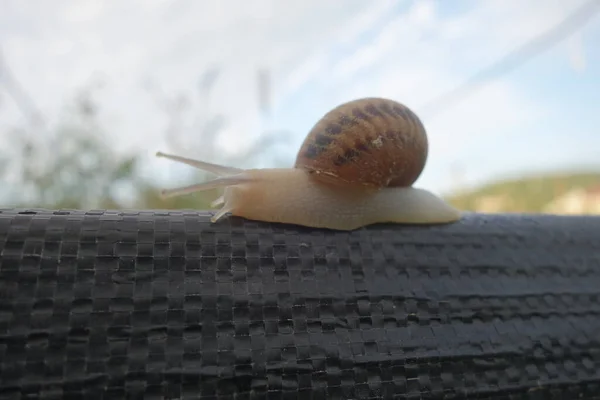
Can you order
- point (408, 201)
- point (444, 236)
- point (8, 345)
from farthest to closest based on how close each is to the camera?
point (408, 201) < point (444, 236) < point (8, 345)

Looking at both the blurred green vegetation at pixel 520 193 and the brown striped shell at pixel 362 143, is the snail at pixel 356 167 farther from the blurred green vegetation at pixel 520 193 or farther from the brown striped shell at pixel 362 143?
the blurred green vegetation at pixel 520 193

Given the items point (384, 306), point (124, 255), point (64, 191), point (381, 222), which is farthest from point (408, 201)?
point (64, 191)

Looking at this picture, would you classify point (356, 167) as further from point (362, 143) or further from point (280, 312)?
point (280, 312)

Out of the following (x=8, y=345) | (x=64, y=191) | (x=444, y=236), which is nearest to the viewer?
(x=8, y=345)

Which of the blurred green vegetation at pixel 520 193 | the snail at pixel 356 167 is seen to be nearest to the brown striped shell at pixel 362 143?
the snail at pixel 356 167

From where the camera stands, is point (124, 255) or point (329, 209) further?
point (329, 209)

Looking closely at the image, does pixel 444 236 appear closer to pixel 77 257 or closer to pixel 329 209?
pixel 329 209
